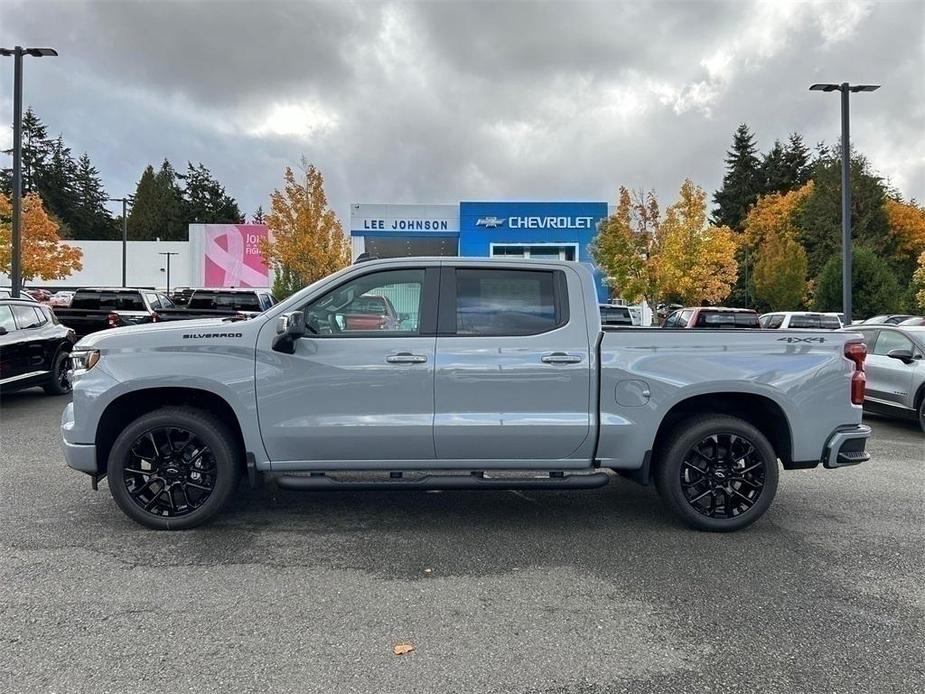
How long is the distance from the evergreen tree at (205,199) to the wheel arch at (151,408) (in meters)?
105

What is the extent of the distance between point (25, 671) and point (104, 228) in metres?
107

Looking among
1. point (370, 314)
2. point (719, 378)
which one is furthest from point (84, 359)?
point (719, 378)

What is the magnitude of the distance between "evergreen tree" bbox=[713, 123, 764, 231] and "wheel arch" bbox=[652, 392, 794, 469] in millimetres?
68326

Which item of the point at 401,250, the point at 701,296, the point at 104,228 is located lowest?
the point at 701,296

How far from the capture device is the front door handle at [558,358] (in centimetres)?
455

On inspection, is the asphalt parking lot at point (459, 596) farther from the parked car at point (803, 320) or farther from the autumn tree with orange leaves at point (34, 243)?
the autumn tree with orange leaves at point (34, 243)

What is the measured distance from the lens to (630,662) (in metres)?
3.09

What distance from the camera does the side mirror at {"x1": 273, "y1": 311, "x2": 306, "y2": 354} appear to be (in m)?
4.32

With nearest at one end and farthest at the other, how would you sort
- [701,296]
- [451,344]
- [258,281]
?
[451,344], [701,296], [258,281]

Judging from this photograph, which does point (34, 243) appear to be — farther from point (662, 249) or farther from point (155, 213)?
point (155, 213)

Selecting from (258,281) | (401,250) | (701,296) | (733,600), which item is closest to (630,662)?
(733,600)

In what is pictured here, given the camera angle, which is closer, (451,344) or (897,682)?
(897,682)

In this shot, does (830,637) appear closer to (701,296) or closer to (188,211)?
(701,296)

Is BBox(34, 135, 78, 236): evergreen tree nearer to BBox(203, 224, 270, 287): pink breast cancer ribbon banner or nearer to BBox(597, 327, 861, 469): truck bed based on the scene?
BBox(203, 224, 270, 287): pink breast cancer ribbon banner
